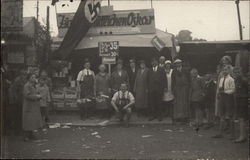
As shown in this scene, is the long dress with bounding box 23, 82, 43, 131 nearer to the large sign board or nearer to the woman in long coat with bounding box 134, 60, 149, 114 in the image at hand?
the woman in long coat with bounding box 134, 60, 149, 114

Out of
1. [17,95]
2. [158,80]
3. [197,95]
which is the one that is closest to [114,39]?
[158,80]

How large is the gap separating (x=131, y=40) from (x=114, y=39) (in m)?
0.70

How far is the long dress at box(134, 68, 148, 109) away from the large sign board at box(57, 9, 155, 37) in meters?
3.30

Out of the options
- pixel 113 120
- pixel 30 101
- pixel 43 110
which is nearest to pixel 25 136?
pixel 30 101

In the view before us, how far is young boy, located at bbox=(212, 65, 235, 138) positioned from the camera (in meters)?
11.6

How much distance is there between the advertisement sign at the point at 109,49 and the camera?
15.9 meters

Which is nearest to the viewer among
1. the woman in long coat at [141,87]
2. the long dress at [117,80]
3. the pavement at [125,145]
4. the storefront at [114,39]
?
the pavement at [125,145]

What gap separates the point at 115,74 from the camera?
16.2m

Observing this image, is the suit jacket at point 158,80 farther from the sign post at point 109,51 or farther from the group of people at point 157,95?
the sign post at point 109,51

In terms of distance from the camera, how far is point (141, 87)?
1628 cm

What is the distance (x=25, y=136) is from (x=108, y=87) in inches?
196

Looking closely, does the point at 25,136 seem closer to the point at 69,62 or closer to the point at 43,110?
the point at 43,110

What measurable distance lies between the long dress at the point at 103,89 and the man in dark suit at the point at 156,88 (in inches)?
60.9

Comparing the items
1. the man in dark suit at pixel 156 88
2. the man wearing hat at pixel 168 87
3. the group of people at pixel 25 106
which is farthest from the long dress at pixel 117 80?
the group of people at pixel 25 106
